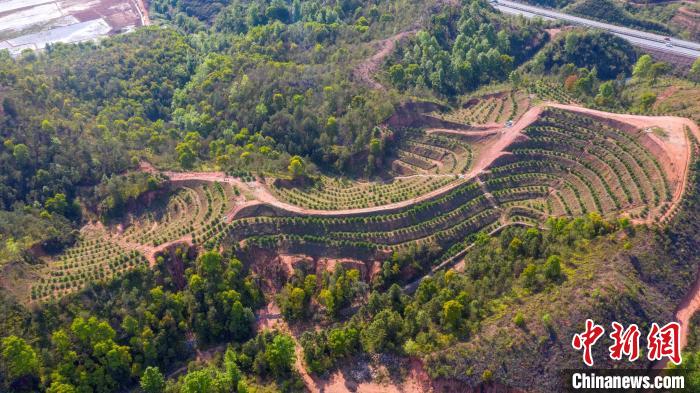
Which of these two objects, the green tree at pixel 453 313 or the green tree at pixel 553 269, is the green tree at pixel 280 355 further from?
the green tree at pixel 553 269

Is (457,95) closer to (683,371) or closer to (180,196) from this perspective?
(180,196)

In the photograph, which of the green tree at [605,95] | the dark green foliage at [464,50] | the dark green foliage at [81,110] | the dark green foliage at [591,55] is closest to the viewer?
the dark green foliage at [81,110]

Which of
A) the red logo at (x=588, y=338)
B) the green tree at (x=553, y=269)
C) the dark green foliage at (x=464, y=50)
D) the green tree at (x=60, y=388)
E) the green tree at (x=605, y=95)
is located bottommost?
the red logo at (x=588, y=338)

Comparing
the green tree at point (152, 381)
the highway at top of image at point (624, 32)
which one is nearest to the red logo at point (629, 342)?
the green tree at point (152, 381)

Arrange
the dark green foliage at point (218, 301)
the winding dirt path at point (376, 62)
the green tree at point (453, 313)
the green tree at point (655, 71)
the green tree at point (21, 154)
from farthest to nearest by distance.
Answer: the winding dirt path at point (376, 62)
the green tree at point (655, 71)
the green tree at point (21, 154)
the dark green foliage at point (218, 301)
the green tree at point (453, 313)

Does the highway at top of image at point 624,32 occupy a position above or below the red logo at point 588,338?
above

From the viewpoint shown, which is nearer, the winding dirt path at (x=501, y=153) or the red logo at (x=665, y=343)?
the red logo at (x=665, y=343)

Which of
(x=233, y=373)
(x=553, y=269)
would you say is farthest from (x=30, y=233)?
(x=553, y=269)

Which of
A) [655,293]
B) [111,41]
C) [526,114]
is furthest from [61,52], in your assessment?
A: [655,293]
